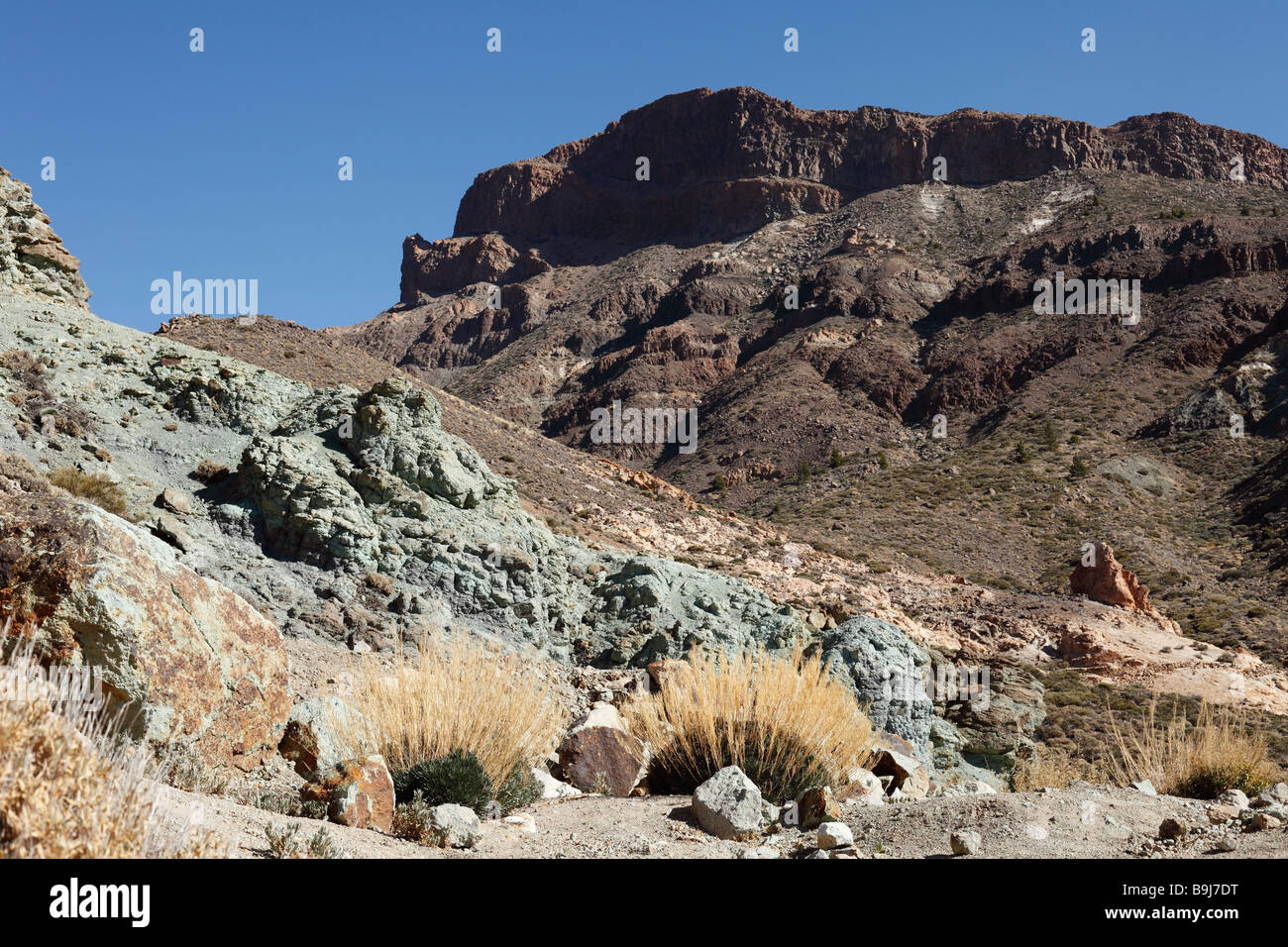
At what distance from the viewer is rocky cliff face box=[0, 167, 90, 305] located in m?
19.1

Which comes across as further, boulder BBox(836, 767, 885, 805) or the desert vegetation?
boulder BBox(836, 767, 885, 805)

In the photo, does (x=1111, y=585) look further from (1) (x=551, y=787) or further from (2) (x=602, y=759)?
(1) (x=551, y=787)

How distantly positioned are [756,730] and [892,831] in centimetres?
137

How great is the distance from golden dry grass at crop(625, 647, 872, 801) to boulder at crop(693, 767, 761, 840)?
656 millimetres

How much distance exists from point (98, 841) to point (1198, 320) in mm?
57986

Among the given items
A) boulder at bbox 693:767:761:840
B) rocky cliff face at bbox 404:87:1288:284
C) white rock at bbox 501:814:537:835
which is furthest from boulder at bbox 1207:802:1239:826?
rocky cliff face at bbox 404:87:1288:284

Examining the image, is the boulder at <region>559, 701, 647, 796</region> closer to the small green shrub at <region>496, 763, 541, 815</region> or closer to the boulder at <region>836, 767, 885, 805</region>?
the small green shrub at <region>496, 763, 541, 815</region>

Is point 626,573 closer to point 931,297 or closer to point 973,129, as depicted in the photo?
point 931,297

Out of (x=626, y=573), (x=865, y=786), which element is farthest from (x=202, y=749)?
(x=626, y=573)

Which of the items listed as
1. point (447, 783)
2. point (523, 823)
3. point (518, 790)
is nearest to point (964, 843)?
point (523, 823)

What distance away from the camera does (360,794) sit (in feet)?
16.9

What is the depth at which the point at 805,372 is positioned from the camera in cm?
5906

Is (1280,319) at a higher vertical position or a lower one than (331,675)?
higher

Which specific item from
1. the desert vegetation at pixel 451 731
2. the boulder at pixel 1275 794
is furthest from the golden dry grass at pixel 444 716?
the boulder at pixel 1275 794
